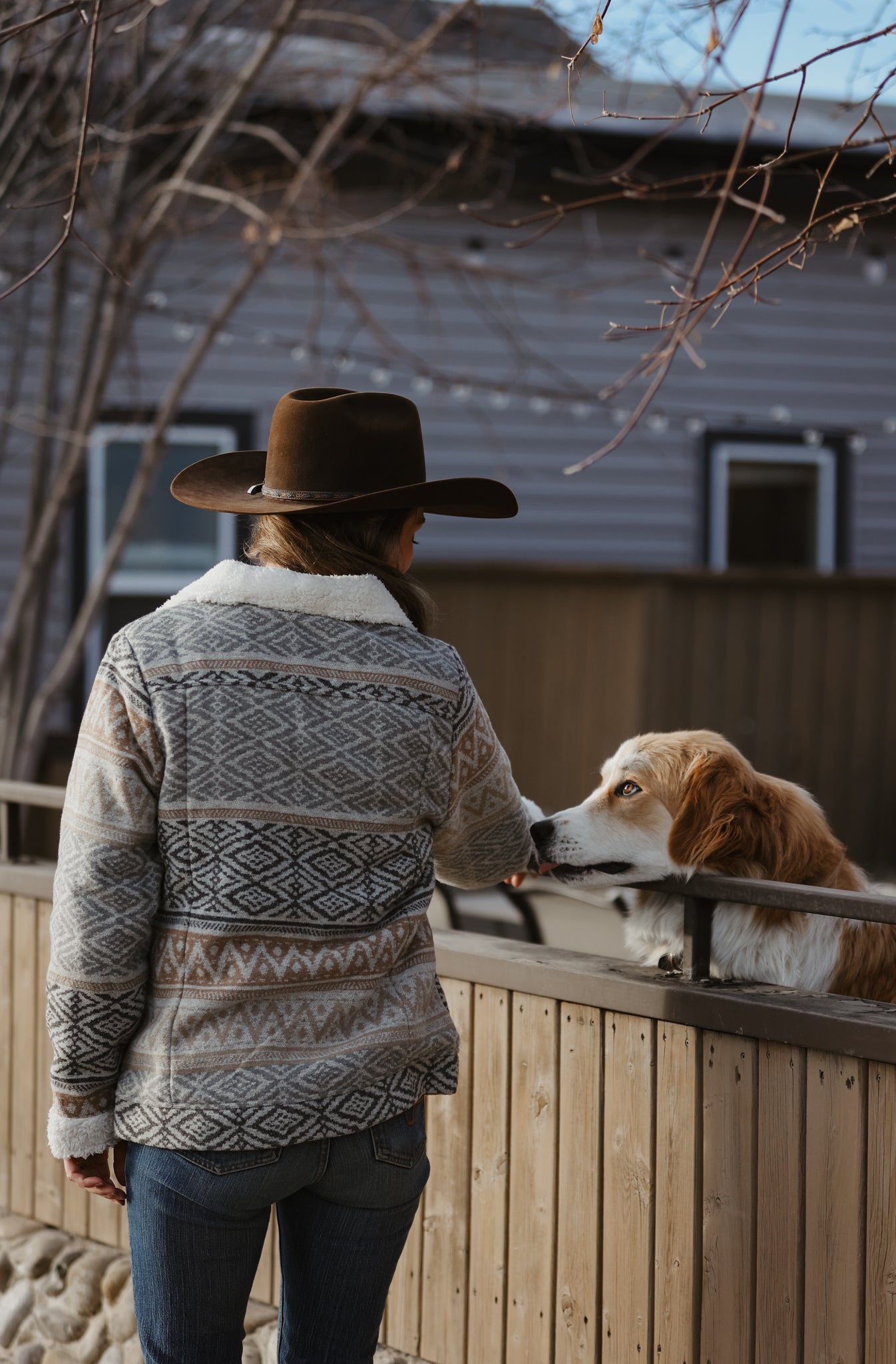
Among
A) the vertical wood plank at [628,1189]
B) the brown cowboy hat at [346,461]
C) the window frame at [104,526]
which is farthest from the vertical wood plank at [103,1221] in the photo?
the window frame at [104,526]

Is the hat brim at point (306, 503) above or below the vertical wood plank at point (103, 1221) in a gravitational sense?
above

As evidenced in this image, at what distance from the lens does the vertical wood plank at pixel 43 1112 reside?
11.5ft

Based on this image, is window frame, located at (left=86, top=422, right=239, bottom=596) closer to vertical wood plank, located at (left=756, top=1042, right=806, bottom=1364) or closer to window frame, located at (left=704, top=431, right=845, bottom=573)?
window frame, located at (left=704, top=431, right=845, bottom=573)

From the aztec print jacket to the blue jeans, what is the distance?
0.05 m

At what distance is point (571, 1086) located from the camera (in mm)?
2533

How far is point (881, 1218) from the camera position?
206cm

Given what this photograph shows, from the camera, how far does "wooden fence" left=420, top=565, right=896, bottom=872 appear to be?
7988 mm

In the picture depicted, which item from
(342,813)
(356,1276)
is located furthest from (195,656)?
(356,1276)

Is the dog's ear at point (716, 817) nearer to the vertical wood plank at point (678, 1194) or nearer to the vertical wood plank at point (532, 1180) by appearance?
the vertical wood plank at point (678, 1194)

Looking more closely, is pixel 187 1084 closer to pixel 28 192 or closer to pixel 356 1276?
pixel 356 1276

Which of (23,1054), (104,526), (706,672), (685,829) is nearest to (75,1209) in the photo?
(23,1054)

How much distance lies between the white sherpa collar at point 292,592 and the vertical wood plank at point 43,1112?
1841 millimetres

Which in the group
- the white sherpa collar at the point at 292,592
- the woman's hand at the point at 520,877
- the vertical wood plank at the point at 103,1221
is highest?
the white sherpa collar at the point at 292,592

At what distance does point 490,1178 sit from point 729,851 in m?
0.82
